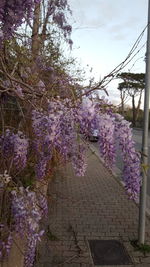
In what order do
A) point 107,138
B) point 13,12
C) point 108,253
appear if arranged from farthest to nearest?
point 108,253 → point 107,138 → point 13,12

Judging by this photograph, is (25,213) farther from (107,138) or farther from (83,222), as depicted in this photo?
(83,222)

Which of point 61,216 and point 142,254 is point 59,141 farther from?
point 61,216

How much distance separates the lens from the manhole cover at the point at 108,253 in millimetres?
4137

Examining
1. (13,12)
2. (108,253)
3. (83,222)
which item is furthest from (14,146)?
(83,222)

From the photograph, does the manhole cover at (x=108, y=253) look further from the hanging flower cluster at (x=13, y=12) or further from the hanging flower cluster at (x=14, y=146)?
the hanging flower cluster at (x=13, y=12)

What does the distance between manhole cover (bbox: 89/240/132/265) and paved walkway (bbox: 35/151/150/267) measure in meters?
0.08

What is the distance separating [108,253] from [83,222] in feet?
3.90

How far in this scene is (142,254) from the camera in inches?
171

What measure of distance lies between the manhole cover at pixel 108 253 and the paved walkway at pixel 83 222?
8 cm

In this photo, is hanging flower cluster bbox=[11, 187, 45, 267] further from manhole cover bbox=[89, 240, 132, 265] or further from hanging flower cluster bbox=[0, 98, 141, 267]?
manhole cover bbox=[89, 240, 132, 265]

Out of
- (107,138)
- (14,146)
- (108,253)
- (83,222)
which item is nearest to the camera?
(107,138)

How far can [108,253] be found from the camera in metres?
4.37

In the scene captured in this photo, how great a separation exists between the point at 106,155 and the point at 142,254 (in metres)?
2.91

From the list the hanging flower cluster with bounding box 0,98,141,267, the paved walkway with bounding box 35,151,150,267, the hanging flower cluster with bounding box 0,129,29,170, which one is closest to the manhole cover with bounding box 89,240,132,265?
the paved walkway with bounding box 35,151,150,267
